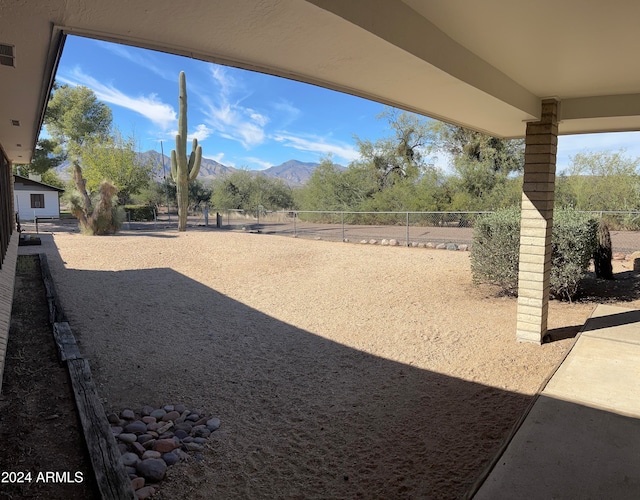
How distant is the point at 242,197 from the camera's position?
42719 mm

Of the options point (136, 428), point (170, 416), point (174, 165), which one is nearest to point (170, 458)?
point (136, 428)

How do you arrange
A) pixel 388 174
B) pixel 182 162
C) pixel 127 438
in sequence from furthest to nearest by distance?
pixel 388 174 < pixel 182 162 < pixel 127 438

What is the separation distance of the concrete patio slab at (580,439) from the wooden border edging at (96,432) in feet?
6.77

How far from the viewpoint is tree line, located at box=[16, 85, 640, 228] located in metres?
19.2

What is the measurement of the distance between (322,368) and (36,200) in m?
34.4

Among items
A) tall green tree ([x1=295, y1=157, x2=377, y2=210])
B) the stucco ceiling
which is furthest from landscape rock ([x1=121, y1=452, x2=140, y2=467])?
tall green tree ([x1=295, y1=157, x2=377, y2=210])

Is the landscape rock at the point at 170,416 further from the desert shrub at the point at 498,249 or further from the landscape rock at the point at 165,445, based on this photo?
the desert shrub at the point at 498,249

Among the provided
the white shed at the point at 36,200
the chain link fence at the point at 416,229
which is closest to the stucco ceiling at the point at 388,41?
the chain link fence at the point at 416,229

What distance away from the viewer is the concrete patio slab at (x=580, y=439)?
2.52 metres

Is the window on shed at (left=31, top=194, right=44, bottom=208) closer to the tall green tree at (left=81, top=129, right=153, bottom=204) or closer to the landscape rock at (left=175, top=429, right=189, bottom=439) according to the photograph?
the tall green tree at (left=81, top=129, right=153, bottom=204)

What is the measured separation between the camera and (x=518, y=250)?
7258 mm

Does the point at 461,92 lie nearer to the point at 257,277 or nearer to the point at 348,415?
the point at 348,415

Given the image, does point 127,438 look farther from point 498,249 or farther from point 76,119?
point 76,119

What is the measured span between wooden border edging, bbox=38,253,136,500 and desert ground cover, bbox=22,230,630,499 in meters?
0.35
